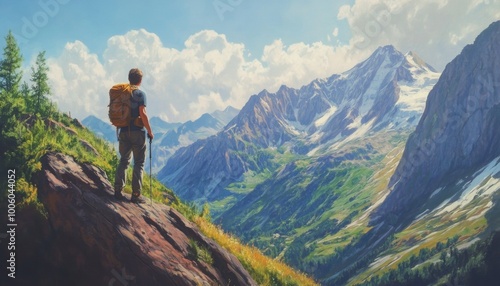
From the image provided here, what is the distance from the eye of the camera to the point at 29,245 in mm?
12047

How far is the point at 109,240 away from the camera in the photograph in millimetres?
12367

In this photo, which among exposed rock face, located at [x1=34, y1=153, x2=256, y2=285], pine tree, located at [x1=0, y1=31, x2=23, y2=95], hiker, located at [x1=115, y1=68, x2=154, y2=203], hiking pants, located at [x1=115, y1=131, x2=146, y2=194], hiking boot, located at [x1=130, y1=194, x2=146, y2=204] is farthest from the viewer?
pine tree, located at [x1=0, y1=31, x2=23, y2=95]

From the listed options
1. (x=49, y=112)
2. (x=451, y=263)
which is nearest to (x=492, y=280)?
(x=451, y=263)

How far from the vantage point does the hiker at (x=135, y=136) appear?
44.9 ft

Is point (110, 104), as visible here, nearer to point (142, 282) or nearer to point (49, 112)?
point (142, 282)

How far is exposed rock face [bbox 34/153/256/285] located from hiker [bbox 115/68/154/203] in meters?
0.84

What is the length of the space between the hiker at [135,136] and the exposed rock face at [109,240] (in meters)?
0.84

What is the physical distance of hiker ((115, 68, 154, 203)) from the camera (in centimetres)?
1369

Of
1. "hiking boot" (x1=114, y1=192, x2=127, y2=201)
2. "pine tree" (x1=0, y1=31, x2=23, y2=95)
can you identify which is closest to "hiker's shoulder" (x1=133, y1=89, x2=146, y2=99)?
"hiking boot" (x1=114, y1=192, x2=127, y2=201)

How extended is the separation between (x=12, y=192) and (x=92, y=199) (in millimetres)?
2338

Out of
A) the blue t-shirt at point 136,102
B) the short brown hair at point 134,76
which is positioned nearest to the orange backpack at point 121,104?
the blue t-shirt at point 136,102

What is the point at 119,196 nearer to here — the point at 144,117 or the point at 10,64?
the point at 144,117

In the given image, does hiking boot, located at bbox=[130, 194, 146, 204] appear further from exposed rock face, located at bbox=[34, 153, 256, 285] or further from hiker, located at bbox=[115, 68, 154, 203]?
hiker, located at bbox=[115, 68, 154, 203]

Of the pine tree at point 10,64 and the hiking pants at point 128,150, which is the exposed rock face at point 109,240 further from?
the pine tree at point 10,64
